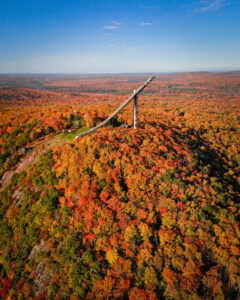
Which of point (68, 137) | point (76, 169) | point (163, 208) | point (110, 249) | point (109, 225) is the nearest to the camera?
point (110, 249)

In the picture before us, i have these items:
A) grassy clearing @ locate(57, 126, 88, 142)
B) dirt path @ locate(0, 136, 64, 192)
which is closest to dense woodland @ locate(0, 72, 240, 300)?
dirt path @ locate(0, 136, 64, 192)

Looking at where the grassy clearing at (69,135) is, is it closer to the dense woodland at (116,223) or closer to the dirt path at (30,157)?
the dense woodland at (116,223)

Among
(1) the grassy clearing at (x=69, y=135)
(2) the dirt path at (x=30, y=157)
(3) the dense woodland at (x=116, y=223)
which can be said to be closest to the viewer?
(3) the dense woodland at (x=116, y=223)

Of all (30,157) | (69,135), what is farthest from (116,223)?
(30,157)

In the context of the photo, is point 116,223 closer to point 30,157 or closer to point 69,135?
point 69,135

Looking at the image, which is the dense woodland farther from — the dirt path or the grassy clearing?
the grassy clearing

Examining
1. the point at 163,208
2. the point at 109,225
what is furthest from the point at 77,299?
the point at 163,208

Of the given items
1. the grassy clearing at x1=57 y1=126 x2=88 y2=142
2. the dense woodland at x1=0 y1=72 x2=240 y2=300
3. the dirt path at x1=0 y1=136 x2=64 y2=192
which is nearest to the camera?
the dense woodland at x1=0 y1=72 x2=240 y2=300

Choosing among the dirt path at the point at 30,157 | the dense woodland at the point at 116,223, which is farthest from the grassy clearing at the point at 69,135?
the dirt path at the point at 30,157

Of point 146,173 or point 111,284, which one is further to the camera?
point 146,173

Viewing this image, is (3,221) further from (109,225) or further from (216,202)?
(216,202)

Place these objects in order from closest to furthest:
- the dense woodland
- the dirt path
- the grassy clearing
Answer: the dense woodland, the dirt path, the grassy clearing
